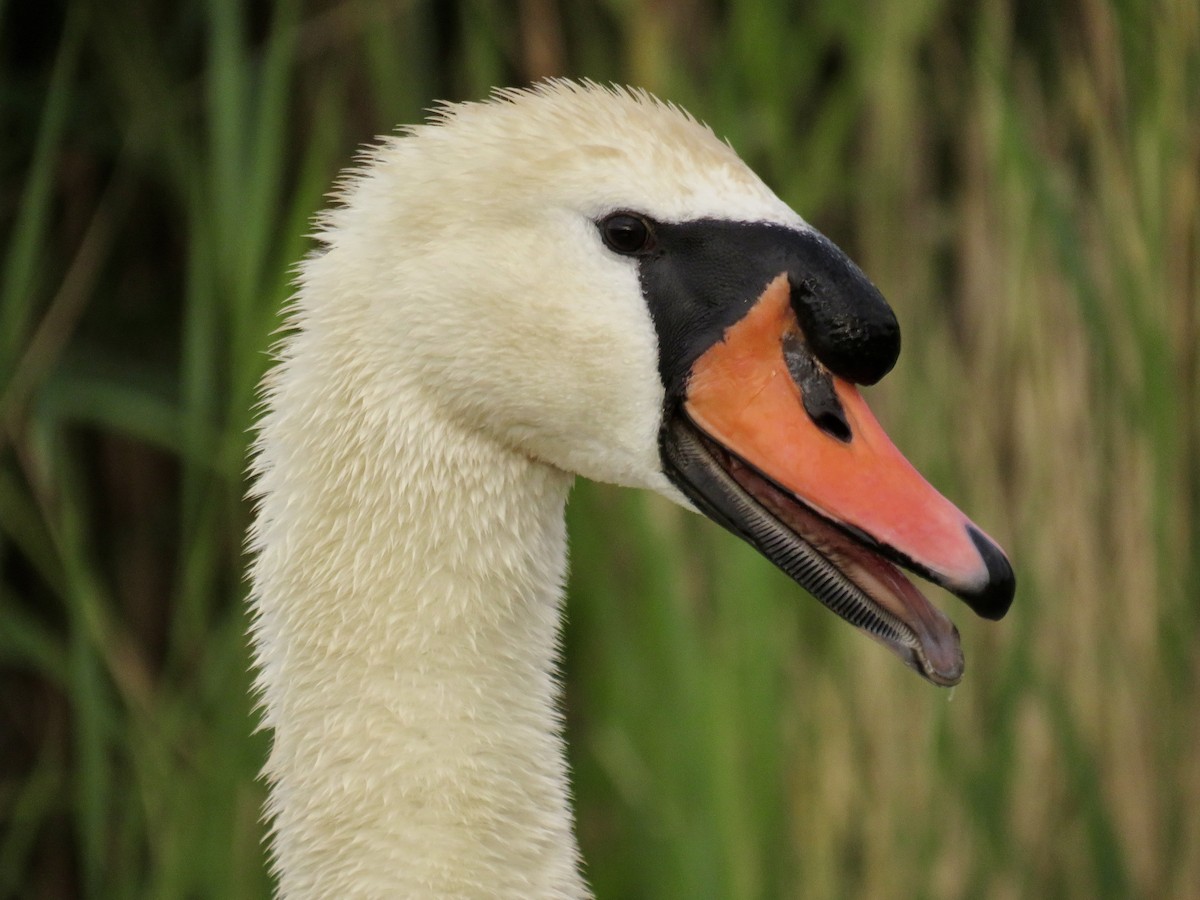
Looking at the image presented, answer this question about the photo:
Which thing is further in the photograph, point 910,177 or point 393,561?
point 910,177

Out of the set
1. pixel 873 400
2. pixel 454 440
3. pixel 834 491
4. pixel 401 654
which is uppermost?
pixel 834 491

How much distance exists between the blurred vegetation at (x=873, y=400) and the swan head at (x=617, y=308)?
0.90m

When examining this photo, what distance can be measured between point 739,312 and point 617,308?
0.12 meters

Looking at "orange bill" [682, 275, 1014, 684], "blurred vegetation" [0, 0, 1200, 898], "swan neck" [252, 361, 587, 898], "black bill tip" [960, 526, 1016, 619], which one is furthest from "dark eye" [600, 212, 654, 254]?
"blurred vegetation" [0, 0, 1200, 898]

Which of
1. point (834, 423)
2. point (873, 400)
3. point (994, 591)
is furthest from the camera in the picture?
point (873, 400)

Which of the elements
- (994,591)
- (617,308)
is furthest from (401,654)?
(994,591)

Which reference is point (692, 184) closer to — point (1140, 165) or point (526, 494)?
point (526, 494)

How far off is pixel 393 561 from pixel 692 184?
0.44 metres

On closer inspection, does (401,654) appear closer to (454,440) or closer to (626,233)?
(454,440)

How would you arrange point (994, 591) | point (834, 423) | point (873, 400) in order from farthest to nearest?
point (873, 400)
point (834, 423)
point (994, 591)

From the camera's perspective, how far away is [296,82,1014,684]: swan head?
1.53m

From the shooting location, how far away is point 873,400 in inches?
116

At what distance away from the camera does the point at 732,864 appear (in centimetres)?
254

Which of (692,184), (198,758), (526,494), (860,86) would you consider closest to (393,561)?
(526,494)
